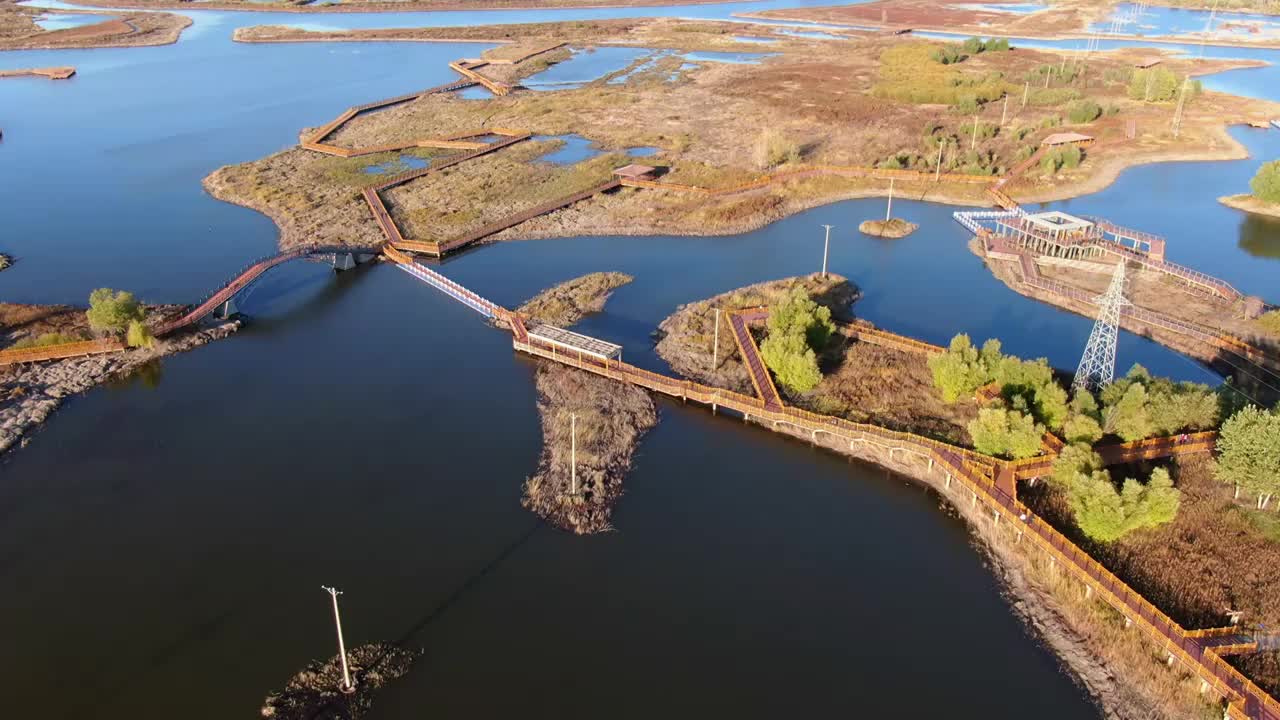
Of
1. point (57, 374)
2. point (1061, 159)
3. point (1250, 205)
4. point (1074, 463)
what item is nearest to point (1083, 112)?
point (1061, 159)

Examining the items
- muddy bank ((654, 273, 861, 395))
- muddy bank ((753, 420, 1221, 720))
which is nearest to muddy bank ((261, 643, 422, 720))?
muddy bank ((654, 273, 861, 395))

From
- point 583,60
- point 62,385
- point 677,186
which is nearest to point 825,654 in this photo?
point 62,385

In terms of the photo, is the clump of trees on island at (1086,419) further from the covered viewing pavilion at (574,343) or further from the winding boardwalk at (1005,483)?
the covered viewing pavilion at (574,343)

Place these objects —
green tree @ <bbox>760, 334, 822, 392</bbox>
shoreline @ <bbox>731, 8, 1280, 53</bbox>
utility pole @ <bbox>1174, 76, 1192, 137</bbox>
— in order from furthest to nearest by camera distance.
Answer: shoreline @ <bbox>731, 8, 1280, 53</bbox> → utility pole @ <bbox>1174, 76, 1192, 137</bbox> → green tree @ <bbox>760, 334, 822, 392</bbox>

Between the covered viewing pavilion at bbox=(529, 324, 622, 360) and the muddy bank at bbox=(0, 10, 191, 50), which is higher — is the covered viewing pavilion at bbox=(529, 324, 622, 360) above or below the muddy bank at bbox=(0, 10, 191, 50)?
below

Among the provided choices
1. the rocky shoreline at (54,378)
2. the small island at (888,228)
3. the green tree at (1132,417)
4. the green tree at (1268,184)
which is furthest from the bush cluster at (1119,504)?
the green tree at (1268,184)

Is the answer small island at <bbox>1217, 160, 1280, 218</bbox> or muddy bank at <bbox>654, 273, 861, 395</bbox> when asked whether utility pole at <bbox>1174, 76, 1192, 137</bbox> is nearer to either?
small island at <bbox>1217, 160, 1280, 218</bbox>
